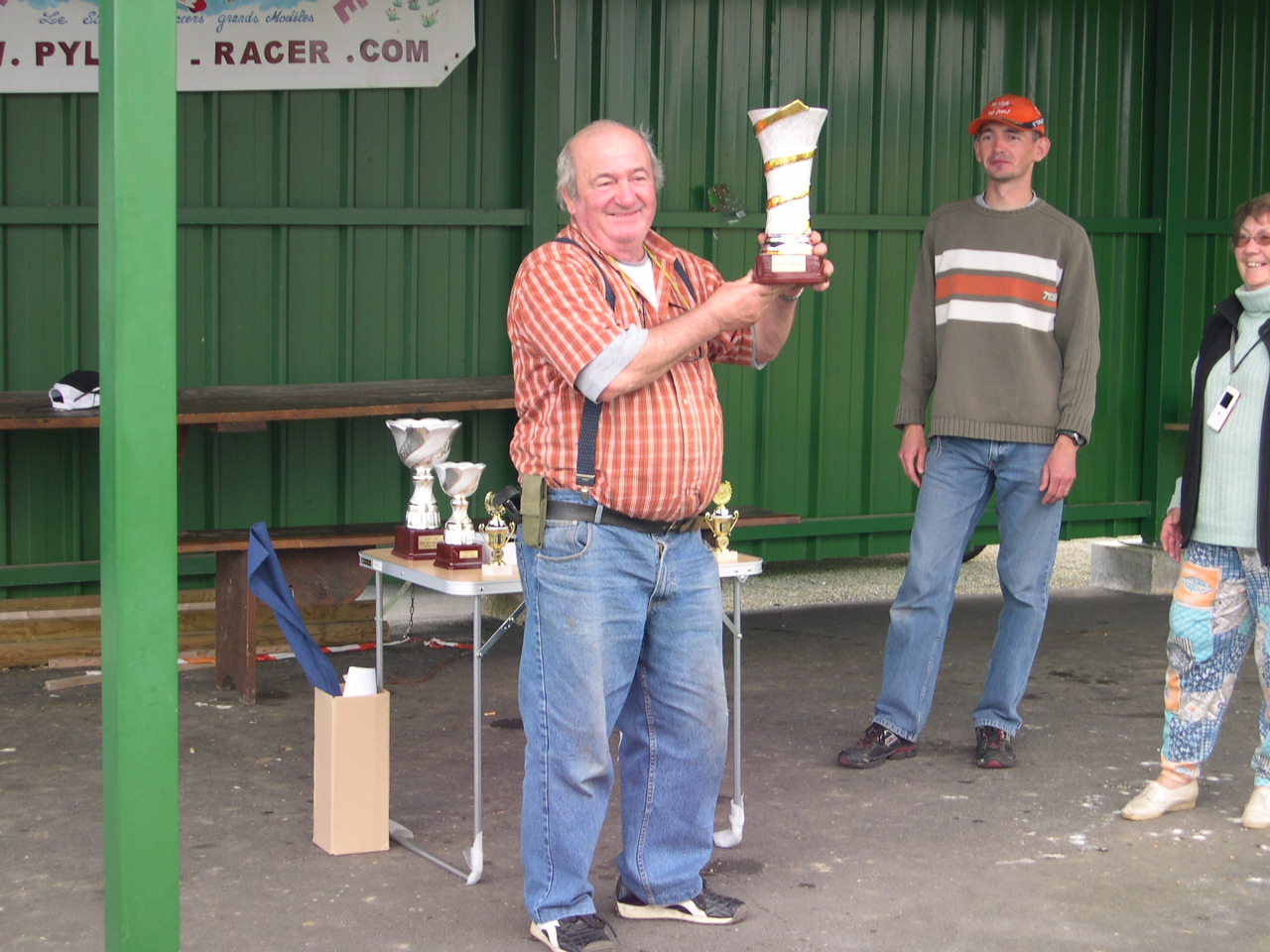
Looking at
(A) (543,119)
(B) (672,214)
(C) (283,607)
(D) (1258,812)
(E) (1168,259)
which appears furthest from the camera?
(E) (1168,259)

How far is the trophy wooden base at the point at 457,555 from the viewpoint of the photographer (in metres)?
4.62

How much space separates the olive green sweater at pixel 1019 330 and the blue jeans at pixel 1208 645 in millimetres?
675

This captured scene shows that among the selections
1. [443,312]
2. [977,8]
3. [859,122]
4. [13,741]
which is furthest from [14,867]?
[977,8]

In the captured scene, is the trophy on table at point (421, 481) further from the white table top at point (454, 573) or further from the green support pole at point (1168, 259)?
the green support pole at point (1168, 259)

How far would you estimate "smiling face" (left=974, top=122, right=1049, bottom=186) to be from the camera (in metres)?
5.38

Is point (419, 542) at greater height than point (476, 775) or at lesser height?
greater

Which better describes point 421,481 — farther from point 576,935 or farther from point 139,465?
point 139,465

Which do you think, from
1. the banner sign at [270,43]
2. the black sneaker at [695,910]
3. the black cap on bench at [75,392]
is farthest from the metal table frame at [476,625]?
the banner sign at [270,43]

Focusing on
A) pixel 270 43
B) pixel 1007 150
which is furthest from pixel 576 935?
pixel 270 43

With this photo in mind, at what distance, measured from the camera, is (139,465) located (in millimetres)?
3197

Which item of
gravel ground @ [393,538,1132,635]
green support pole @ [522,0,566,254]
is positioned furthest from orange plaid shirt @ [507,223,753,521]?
gravel ground @ [393,538,1132,635]

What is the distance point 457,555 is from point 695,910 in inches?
47.2

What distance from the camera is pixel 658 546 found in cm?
388

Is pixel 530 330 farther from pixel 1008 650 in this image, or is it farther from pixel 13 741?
pixel 13 741
